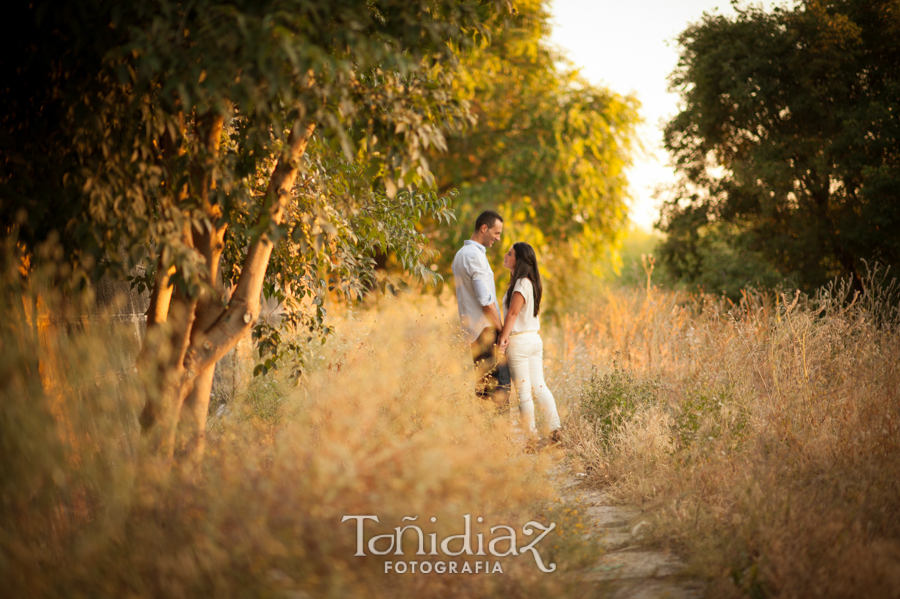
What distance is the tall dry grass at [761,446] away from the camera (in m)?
2.93

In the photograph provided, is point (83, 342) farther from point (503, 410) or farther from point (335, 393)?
point (503, 410)

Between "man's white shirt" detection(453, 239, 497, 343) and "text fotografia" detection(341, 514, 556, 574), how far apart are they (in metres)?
2.41

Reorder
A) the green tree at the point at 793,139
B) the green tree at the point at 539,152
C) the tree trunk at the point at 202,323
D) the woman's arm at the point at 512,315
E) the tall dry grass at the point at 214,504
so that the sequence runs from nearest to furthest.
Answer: the tall dry grass at the point at 214,504 → the tree trunk at the point at 202,323 → the woman's arm at the point at 512,315 → the green tree at the point at 793,139 → the green tree at the point at 539,152

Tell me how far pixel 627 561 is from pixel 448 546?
105cm

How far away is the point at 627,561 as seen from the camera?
3.23 m

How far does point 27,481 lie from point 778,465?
14.6ft

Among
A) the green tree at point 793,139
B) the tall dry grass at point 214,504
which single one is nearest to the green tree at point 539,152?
the green tree at point 793,139

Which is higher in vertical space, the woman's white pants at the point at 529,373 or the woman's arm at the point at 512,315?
the woman's arm at the point at 512,315

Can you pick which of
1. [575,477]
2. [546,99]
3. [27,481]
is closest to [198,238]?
[27,481]

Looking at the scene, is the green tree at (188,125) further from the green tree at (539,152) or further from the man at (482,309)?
the green tree at (539,152)

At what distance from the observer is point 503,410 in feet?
16.7

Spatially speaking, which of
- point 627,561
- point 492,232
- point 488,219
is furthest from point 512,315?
point 627,561

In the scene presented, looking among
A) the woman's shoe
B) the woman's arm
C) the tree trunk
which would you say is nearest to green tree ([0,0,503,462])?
the tree trunk

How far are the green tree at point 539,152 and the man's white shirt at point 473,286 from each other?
5810 mm
